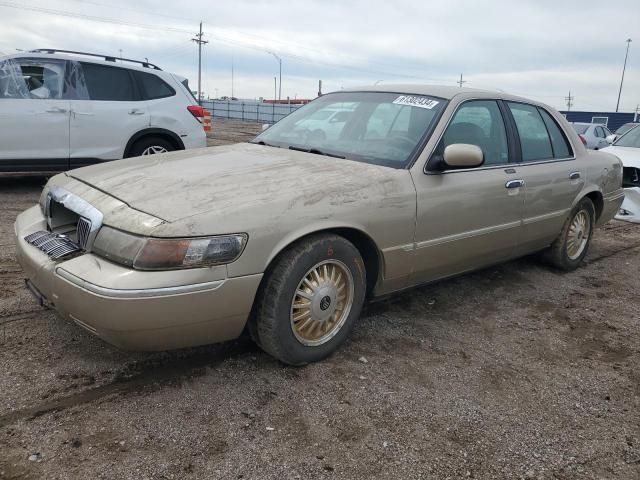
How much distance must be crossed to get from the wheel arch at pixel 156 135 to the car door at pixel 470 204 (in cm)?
473

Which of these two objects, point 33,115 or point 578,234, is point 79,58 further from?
point 578,234

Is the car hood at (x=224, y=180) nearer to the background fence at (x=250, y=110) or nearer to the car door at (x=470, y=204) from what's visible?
the car door at (x=470, y=204)

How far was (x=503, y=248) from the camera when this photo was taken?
164 inches

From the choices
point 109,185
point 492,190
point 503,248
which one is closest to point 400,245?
point 492,190

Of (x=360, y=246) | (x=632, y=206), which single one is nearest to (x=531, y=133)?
(x=360, y=246)

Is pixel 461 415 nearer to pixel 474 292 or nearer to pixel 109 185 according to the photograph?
pixel 474 292

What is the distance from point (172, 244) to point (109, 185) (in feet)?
2.61

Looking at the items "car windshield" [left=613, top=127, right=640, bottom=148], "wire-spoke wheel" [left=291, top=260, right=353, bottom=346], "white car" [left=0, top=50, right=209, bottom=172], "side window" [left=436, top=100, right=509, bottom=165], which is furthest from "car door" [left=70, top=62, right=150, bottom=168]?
"car windshield" [left=613, top=127, right=640, bottom=148]

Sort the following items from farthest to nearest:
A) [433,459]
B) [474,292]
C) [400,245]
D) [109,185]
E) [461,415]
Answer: [474,292], [400,245], [109,185], [461,415], [433,459]

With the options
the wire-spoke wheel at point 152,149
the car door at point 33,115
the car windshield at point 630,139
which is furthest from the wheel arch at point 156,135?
the car windshield at point 630,139

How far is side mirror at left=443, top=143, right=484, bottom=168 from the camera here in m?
3.37

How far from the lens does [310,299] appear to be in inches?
115

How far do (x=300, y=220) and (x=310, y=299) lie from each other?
1.47 feet

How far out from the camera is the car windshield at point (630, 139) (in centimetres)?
899
